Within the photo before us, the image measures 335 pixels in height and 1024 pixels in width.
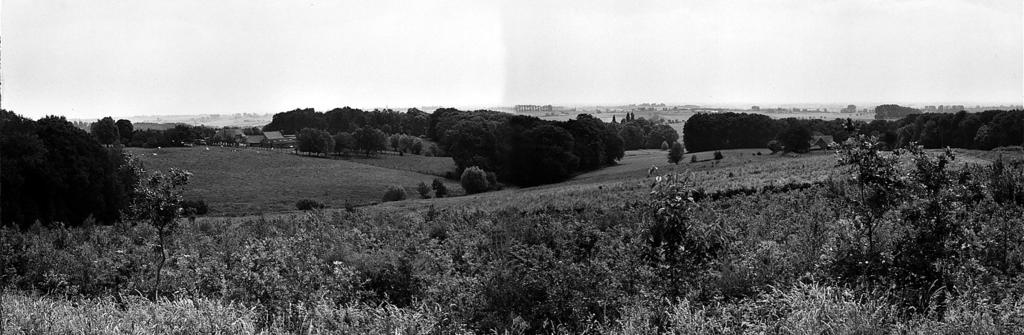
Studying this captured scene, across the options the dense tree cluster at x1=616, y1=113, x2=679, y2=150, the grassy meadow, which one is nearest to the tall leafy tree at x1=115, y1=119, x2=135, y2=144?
the dense tree cluster at x1=616, y1=113, x2=679, y2=150

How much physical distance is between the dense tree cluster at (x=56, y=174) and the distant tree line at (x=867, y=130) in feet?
154

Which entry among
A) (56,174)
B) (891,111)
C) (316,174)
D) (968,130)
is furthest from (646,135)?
(56,174)

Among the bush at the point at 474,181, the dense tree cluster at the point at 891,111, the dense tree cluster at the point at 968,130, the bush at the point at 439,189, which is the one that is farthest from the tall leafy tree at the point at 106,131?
the dense tree cluster at the point at 891,111

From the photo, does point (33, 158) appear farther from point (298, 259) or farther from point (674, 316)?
point (674, 316)

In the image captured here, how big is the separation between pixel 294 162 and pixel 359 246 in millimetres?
64661

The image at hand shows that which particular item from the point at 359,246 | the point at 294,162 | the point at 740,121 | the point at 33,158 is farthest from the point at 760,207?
the point at 294,162

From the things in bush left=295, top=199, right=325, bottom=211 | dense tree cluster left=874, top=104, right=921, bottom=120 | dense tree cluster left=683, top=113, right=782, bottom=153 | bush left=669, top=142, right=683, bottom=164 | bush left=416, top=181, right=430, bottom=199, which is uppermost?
dense tree cluster left=874, top=104, right=921, bottom=120

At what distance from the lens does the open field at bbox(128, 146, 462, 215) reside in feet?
170

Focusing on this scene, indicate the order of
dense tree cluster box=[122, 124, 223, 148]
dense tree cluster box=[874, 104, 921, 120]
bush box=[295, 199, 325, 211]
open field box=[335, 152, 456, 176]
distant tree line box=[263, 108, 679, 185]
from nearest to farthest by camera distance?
bush box=[295, 199, 325, 211] < distant tree line box=[263, 108, 679, 185] < dense tree cluster box=[122, 124, 223, 148] < open field box=[335, 152, 456, 176] < dense tree cluster box=[874, 104, 921, 120]

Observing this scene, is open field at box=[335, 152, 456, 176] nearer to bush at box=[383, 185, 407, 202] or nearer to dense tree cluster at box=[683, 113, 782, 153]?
bush at box=[383, 185, 407, 202]

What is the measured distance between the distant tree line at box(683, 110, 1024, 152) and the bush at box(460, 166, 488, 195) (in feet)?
88.6

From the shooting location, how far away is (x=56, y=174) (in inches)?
1436

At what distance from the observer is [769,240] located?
36.8 ft

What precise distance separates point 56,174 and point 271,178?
26345mm
